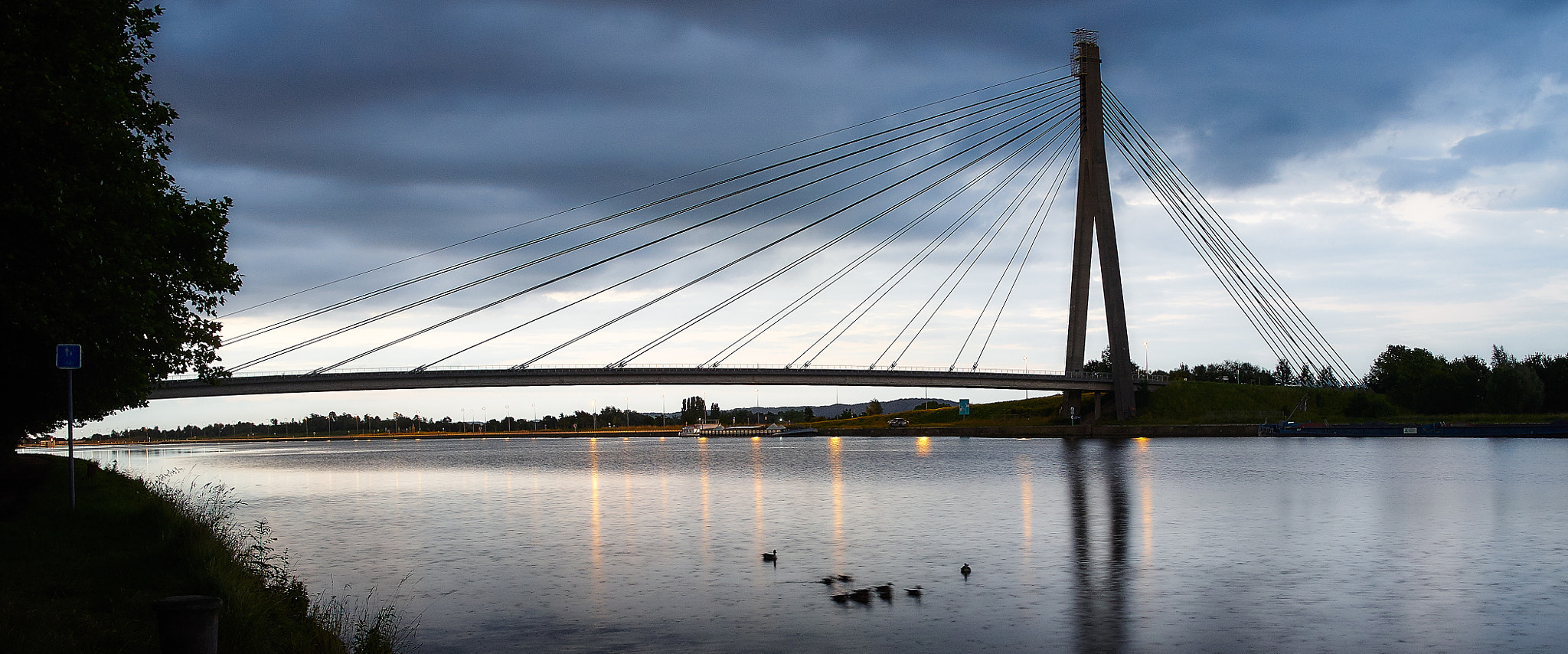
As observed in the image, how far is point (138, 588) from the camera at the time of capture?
13.3 m

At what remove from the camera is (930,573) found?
20.8 meters

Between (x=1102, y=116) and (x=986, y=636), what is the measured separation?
76.0m

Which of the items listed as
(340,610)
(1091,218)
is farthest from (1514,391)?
(340,610)

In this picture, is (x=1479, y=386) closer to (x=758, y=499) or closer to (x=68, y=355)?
(x=758, y=499)

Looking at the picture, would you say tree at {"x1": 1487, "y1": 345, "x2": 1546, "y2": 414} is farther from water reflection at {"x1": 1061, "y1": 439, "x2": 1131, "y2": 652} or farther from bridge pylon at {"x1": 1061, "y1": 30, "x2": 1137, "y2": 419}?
water reflection at {"x1": 1061, "y1": 439, "x2": 1131, "y2": 652}

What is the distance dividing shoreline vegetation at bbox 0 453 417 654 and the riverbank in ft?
0.07

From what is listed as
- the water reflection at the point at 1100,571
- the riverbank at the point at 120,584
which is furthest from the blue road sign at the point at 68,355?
the water reflection at the point at 1100,571

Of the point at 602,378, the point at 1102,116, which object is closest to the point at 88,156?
the point at 602,378

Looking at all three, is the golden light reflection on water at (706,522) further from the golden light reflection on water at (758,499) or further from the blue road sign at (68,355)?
the blue road sign at (68,355)

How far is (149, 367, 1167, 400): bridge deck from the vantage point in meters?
75.9

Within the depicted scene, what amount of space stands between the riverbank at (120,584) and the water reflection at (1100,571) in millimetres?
9795

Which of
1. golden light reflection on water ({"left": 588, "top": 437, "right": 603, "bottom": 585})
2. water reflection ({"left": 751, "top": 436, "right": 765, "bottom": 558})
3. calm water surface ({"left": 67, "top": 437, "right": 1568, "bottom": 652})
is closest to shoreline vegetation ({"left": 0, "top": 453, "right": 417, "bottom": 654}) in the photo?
calm water surface ({"left": 67, "top": 437, "right": 1568, "bottom": 652})

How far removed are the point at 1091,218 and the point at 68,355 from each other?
7512 cm

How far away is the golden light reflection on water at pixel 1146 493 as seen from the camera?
24094 mm
